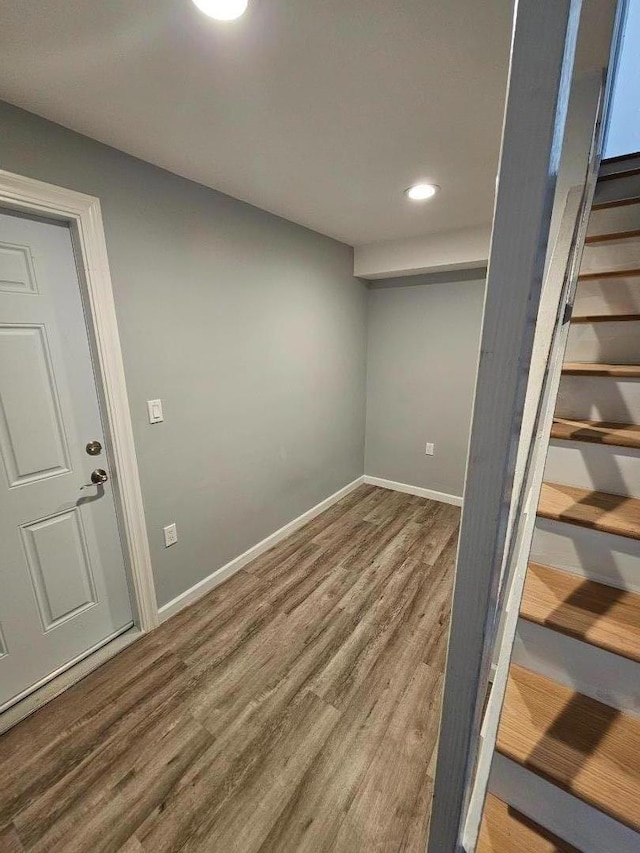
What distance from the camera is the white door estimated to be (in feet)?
4.49

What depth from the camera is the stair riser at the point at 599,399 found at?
1.24 metres

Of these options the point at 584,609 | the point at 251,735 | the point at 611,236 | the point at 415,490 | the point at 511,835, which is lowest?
the point at 251,735

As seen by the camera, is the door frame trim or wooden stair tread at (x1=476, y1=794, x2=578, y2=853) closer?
wooden stair tread at (x1=476, y1=794, x2=578, y2=853)

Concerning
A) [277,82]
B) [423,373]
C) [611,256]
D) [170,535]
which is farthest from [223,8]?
[423,373]

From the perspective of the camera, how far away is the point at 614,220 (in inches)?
64.6

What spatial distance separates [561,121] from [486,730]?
1142mm

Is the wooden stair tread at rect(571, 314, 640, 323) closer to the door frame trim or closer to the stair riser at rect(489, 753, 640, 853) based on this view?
the stair riser at rect(489, 753, 640, 853)

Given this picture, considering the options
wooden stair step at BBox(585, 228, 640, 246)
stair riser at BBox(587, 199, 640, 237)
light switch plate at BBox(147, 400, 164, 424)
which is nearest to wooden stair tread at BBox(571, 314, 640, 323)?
wooden stair step at BBox(585, 228, 640, 246)

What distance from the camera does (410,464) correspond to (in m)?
3.53

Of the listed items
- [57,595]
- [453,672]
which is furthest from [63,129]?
[453,672]

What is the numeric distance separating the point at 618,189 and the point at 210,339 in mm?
2291

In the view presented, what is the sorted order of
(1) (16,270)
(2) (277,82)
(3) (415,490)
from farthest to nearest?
(3) (415,490), (1) (16,270), (2) (277,82)

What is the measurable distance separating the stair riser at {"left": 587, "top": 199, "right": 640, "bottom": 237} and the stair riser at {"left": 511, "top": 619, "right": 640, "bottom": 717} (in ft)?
5.94

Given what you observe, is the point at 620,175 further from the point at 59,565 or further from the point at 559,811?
the point at 59,565
